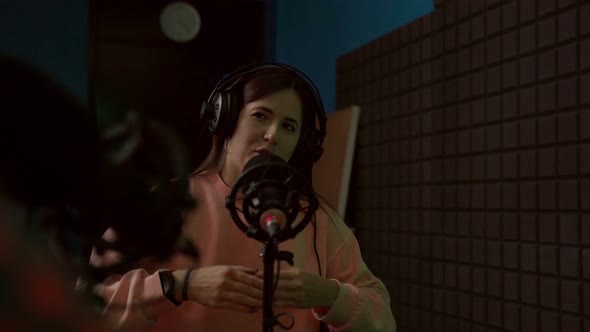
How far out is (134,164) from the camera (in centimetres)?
25

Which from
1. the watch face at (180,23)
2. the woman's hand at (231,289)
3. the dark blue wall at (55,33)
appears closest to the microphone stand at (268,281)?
the woman's hand at (231,289)

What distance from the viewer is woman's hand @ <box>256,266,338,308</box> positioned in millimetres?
1070

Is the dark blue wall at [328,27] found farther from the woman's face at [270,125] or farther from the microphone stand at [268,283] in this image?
the microphone stand at [268,283]

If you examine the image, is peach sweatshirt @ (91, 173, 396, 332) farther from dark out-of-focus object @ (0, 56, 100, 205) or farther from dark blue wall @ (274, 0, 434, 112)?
dark blue wall @ (274, 0, 434, 112)

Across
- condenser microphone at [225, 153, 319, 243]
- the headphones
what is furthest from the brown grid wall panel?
condenser microphone at [225, 153, 319, 243]

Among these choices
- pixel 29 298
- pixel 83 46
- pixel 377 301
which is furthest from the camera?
pixel 83 46

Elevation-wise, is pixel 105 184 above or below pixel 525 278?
above

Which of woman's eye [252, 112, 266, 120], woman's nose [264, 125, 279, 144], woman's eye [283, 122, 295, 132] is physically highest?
woman's eye [252, 112, 266, 120]

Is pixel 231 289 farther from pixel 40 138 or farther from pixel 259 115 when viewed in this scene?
pixel 40 138

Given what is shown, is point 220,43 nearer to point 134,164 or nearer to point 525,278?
point 525,278

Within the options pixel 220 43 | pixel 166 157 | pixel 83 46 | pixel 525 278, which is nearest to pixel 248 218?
pixel 166 157

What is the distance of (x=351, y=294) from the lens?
4.14 feet

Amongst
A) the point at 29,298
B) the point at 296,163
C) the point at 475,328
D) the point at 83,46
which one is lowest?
the point at 475,328

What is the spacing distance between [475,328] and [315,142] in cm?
151
